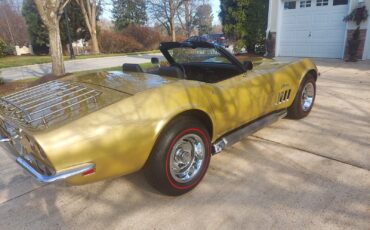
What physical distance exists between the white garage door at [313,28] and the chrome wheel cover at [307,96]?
754cm

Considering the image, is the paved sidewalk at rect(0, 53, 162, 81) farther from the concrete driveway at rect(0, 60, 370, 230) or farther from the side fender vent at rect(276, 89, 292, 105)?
the side fender vent at rect(276, 89, 292, 105)

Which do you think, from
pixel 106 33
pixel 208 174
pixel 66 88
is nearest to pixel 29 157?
pixel 66 88

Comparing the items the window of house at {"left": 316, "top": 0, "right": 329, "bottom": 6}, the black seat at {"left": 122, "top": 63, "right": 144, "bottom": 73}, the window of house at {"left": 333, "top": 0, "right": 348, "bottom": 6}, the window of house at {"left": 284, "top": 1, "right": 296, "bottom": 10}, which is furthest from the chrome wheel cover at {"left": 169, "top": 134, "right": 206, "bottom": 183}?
the window of house at {"left": 284, "top": 1, "right": 296, "bottom": 10}

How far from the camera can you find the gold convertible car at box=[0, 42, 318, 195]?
2.08 m

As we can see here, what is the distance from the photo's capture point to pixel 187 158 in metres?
2.81

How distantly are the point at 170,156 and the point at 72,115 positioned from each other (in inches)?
34.5

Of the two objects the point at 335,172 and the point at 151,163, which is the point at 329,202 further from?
the point at 151,163

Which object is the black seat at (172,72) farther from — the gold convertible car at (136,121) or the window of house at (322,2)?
the window of house at (322,2)

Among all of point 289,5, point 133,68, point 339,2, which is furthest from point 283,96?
point 289,5

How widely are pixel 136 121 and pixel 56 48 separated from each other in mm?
6876

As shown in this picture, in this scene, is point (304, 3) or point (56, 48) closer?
point (56, 48)

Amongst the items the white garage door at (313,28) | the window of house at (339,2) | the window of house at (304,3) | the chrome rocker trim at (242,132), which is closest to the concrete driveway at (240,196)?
the chrome rocker trim at (242,132)

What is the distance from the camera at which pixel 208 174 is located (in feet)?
10.2

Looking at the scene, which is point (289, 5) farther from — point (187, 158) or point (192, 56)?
point (187, 158)
